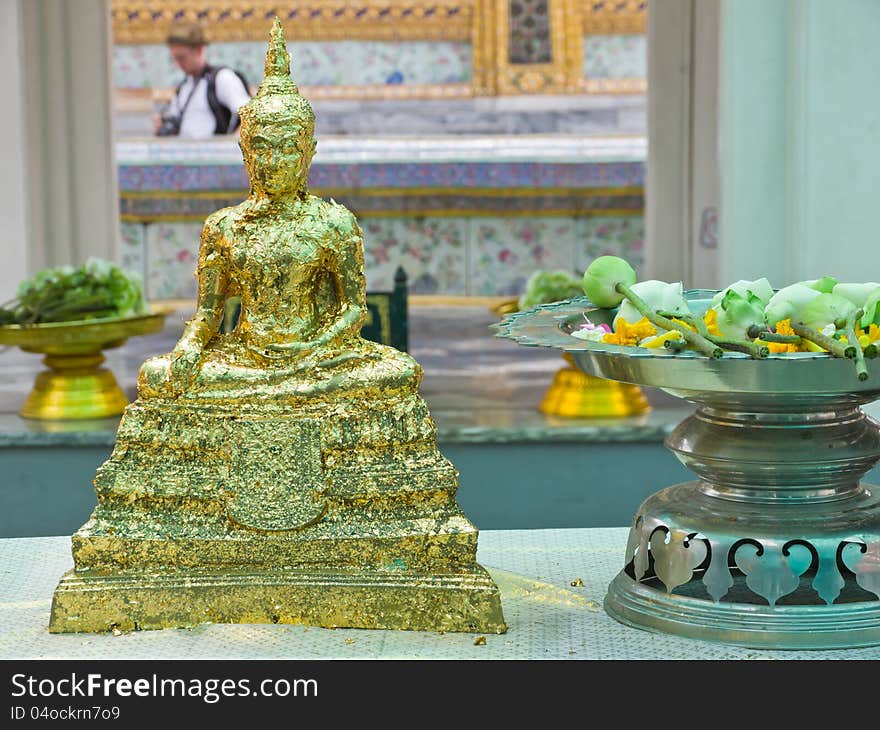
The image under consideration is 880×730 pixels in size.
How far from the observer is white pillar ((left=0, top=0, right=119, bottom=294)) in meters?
4.89

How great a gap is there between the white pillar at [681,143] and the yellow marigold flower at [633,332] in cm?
316

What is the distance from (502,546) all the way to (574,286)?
7.76 ft

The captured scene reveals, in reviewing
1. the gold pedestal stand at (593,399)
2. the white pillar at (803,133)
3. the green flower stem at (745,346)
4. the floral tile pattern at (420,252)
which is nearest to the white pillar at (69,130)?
the gold pedestal stand at (593,399)

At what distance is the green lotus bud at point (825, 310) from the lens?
167 cm

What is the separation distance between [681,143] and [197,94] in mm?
2981

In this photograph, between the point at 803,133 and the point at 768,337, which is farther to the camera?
the point at 803,133

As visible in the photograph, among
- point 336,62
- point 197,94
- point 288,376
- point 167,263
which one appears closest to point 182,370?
point 288,376

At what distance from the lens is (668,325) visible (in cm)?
166

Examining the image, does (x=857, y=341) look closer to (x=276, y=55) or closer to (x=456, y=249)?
(x=276, y=55)

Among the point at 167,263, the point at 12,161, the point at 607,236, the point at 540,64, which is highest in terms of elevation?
the point at 540,64

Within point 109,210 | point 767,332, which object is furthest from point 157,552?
point 109,210

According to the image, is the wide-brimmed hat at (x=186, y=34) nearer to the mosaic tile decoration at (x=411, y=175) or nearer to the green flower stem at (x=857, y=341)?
the mosaic tile decoration at (x=411, y=175)

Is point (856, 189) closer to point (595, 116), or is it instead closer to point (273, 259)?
point (273, 259)

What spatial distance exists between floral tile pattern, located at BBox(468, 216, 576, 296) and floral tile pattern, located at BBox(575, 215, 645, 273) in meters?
0.04
